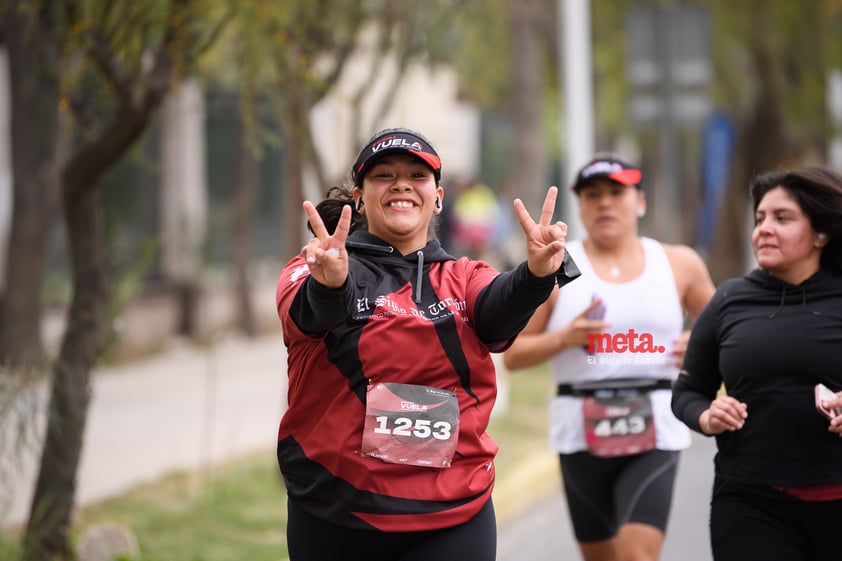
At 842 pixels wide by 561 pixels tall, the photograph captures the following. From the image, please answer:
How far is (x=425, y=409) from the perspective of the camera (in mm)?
3602

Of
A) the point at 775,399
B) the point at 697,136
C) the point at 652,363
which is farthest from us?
the point at 697,136

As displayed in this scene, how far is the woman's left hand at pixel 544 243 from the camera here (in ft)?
11.2

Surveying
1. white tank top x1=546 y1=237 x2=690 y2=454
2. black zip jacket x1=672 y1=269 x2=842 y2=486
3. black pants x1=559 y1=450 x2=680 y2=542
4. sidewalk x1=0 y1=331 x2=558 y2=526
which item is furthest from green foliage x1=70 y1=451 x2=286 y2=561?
black zip jacket x1=672 y1=269 x2=842 y2=486

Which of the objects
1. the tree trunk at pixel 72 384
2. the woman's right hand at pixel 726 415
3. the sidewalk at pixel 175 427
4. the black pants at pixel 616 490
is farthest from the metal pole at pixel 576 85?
the woman's right hand at pixel 726 415

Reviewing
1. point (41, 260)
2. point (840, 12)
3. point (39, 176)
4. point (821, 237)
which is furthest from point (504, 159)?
point (821, 237)

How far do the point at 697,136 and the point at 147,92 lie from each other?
27177 millimetres

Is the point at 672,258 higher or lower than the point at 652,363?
higher

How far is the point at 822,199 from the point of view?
13.8 ft

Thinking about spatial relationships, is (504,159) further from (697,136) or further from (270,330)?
(270,330)

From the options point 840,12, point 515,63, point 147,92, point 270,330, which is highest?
point 840,12

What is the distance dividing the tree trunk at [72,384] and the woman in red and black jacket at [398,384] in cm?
296

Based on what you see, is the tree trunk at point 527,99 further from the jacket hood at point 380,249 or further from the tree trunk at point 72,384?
the jacket hood at point 380,249

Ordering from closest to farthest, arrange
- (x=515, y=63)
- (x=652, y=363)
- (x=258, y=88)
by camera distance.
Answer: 1. (x=652, y=363)
2. (x=258, y=88)
3. (x=515, y=63)

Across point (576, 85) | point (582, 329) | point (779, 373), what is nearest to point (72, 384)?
point (582, 329)
